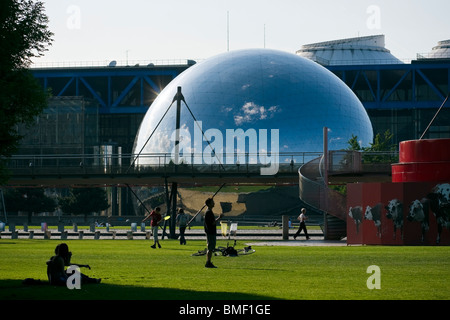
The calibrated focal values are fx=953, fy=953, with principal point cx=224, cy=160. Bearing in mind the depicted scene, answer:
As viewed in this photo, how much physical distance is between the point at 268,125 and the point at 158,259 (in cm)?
4681

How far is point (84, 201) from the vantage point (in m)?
99.8

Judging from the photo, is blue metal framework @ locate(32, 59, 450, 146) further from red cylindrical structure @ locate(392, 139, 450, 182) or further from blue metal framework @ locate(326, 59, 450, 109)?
red cylindrical structure @ locate(392, 139, 450, 182)

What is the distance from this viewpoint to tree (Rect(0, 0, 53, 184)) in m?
21.4

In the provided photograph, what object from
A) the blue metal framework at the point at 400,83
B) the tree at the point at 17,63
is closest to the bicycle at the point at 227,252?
the tree at the point at 17,63

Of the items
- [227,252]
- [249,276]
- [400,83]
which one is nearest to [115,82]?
[400,83]

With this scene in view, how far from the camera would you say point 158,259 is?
2964 centimetres

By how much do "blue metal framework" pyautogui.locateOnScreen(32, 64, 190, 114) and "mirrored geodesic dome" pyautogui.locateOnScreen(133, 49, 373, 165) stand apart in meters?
41.1

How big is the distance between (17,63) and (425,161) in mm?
22070

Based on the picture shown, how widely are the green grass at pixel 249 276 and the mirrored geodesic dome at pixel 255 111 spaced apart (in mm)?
41614

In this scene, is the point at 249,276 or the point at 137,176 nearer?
the point at 249,276

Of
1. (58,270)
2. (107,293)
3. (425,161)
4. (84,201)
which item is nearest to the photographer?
(107,293)

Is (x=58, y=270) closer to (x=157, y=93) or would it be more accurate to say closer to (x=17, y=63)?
(x=17, y=63)
